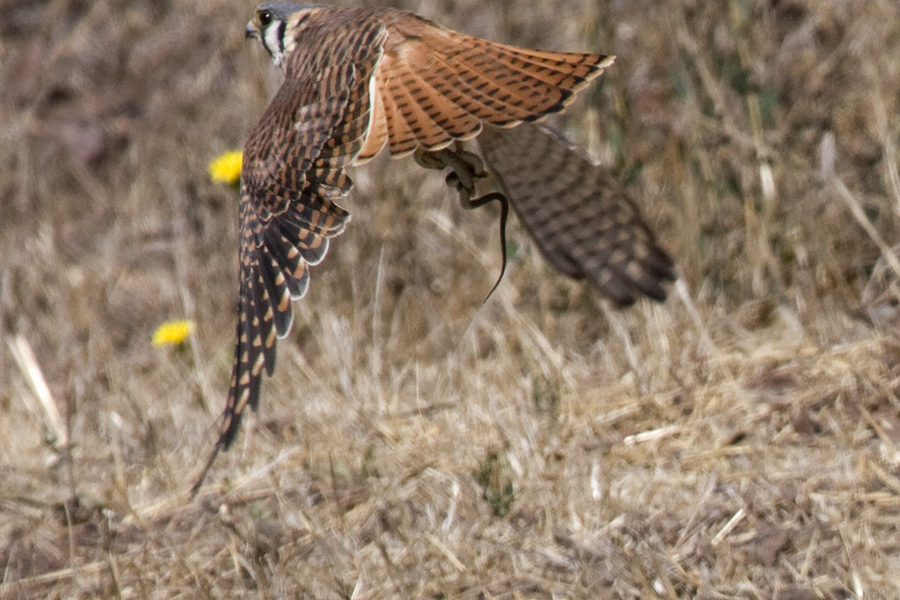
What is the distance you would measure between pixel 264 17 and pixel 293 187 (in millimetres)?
671

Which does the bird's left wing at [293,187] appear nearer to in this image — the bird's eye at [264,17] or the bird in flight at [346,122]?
the bird in flight at [346,122]

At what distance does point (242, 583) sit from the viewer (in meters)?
2.40

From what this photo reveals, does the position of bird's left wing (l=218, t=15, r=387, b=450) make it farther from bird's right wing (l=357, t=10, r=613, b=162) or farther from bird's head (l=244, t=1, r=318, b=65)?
bird's head (l=244, t=1, r=318, b=65)

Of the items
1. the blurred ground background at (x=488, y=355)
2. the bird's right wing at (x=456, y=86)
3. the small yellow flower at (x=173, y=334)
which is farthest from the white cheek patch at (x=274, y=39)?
the small yellow flower at (x=173, y=334)

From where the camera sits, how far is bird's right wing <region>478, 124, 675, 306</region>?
9.26 feet

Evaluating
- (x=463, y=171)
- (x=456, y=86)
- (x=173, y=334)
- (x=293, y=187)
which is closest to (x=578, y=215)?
(x=463, y=171)

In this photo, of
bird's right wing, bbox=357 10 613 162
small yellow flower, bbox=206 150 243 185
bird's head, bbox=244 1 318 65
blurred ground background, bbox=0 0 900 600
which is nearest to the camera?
bird's right wing, bbox=357 10 613 162

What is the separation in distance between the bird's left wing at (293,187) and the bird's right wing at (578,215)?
1.57 ft

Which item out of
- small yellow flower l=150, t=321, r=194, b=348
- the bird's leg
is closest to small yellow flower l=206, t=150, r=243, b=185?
small yellow flower l=150, t=321, r=194, b=348

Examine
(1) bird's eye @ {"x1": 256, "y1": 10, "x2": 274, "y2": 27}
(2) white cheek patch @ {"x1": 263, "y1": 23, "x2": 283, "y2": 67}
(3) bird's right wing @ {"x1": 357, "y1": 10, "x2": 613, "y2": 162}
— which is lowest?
(3) bird's right wing @ {"x1": 357, "y1": 10, "x2": 613, "y2": 162}

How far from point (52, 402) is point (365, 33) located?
1589 millimetres

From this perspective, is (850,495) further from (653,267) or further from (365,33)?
(365,33)

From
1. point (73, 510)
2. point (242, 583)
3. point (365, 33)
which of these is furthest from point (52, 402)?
point (365, 33)

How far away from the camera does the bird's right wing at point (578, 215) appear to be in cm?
282
